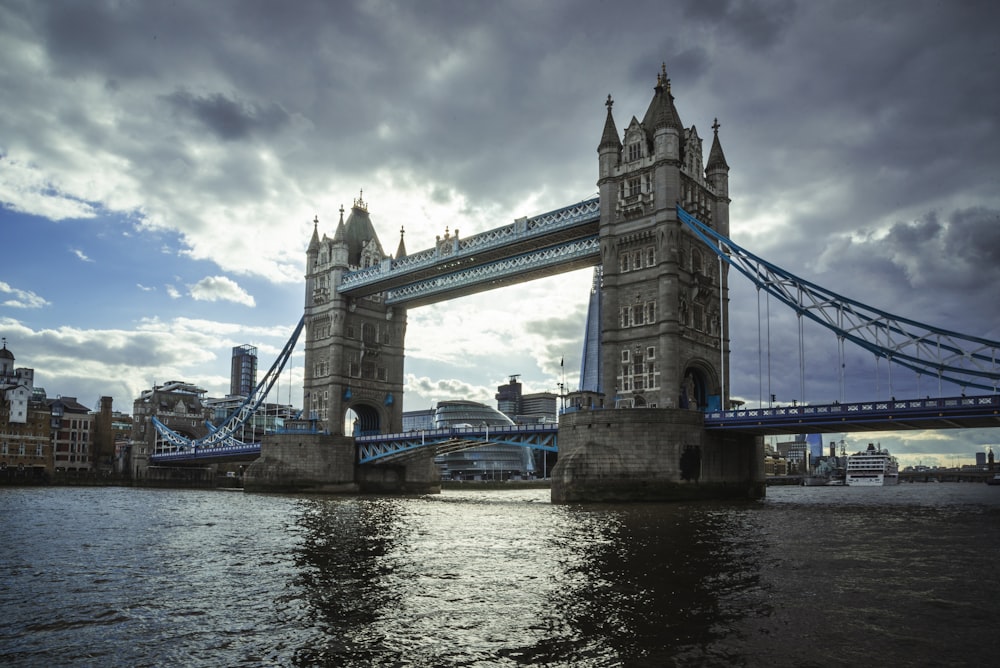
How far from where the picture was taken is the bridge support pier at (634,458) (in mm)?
49375

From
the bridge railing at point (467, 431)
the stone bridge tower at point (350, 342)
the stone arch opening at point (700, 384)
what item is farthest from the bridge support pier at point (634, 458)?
the stone bridge tower at point (350, 342)

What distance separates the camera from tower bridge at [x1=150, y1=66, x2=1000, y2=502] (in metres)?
49.7

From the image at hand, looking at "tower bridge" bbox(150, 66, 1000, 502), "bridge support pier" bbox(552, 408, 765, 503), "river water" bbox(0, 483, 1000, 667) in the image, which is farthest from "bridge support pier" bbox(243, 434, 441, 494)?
"river water" bbox(0, 483, 1000, 667)

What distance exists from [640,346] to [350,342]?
128 feet

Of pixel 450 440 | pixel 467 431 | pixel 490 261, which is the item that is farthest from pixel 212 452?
pixel 490 261

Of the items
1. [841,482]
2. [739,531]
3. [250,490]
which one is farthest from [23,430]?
[841,482]

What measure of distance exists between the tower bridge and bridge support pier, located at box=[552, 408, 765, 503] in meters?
0.09

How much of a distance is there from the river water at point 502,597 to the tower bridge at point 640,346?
18.6m

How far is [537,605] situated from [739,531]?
1754 cm

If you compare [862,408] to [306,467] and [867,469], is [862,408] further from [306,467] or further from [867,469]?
[867,469]

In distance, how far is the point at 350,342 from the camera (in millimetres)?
84312

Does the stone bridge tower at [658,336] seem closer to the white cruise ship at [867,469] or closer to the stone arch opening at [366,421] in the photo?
the stone arch opening at [366,421]

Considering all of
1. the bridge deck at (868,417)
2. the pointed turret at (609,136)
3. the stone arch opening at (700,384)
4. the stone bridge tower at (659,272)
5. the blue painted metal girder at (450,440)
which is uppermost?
the pointed turret at (609,136)

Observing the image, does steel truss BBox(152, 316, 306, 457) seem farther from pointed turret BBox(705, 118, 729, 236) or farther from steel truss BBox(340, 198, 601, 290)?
pointed turret BBox(705, 118, 729, 236)
